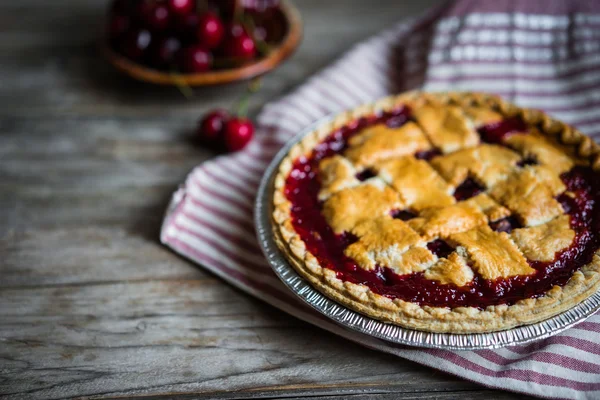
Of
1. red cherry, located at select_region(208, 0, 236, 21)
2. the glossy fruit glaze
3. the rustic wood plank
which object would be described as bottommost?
the rustic wood plank

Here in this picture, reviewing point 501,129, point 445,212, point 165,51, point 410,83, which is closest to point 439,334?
point 445,212

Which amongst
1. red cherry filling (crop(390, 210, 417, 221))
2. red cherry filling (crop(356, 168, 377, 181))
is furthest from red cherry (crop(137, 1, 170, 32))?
red cherry filling (crop(390, 210, 417, 221))

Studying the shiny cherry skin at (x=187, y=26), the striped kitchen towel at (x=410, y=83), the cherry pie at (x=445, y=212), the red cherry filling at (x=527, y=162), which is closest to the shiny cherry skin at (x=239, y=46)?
the shiny cherry skin at (x=187, y=26)

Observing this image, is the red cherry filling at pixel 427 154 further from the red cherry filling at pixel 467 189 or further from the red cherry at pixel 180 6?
the red cherry at pixel 180 6

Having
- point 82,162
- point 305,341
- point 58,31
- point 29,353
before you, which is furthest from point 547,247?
point 58,31

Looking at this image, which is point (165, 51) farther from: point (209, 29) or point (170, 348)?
point (170, 348)

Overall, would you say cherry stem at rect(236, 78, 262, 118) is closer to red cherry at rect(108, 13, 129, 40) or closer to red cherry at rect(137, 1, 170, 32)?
red cherry at rect(137, 1, 170, 32)
